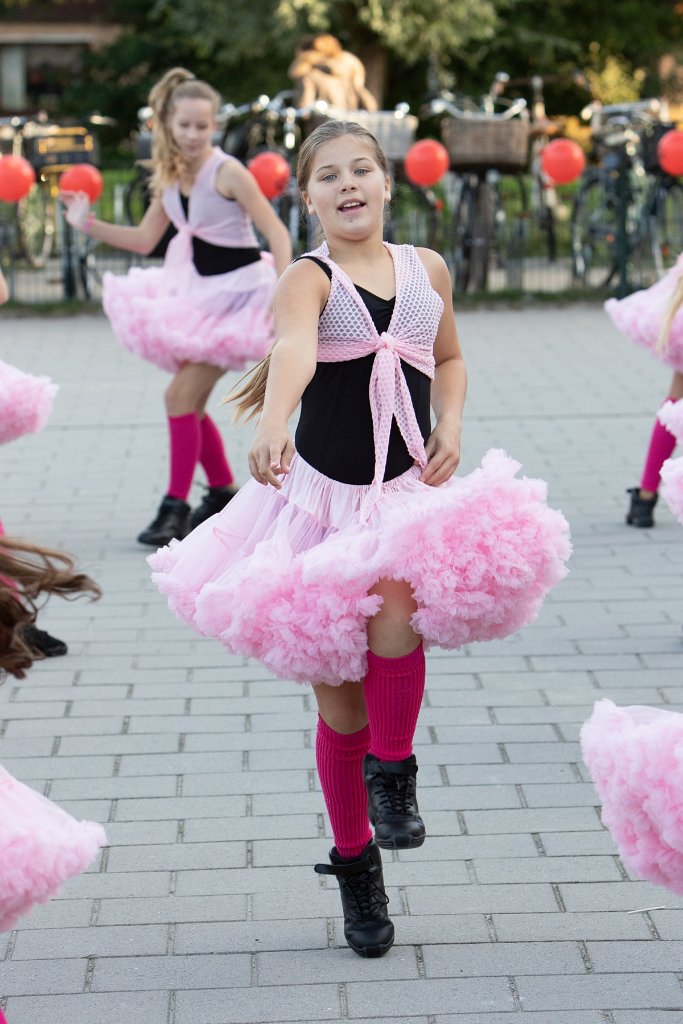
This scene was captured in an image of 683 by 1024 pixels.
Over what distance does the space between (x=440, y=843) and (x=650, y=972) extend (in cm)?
87

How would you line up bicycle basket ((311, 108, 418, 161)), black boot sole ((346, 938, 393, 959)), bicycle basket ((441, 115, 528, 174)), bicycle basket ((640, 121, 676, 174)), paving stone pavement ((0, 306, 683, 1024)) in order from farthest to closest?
bicycle basket ((311, 108, 418, 161)) < bicycle basket ((441, 115, 528, 174)) < bicycle basket ((640, 121, 676, 174)) < black boot sole ((346, 938, 393, 959)) < paving stone pavement ((0, 306, 683, 1024))

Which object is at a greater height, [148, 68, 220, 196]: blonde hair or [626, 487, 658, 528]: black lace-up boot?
[148, 68, 220, 196]: blonde hair

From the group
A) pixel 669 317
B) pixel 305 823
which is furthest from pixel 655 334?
pixel 305 823

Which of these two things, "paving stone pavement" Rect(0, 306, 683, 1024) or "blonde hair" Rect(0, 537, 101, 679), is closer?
"blonde hair" Rect(0, 537, 101, 679)

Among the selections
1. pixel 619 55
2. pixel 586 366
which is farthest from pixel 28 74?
pixel 586 366

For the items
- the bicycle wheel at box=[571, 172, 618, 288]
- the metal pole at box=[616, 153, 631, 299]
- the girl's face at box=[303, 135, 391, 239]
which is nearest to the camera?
the girl's face at box=[303, 135, 391, 239]

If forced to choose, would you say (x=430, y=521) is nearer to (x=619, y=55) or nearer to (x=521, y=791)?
(x=521, y=791)

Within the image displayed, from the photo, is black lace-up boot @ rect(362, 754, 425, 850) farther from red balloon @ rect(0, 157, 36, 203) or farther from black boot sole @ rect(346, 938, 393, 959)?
red balloon @ rect(0, 157, 36, 203)

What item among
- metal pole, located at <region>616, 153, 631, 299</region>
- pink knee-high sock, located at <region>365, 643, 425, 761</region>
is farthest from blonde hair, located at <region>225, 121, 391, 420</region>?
metal pole, located at <region>616, 153, 631, 299</region>

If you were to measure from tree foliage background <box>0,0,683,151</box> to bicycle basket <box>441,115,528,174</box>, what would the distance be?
40.1 feet

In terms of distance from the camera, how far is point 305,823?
4.54m

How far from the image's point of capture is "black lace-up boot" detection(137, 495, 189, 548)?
760 cm

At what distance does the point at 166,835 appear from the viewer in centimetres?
448

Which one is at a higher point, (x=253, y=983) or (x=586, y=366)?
(x=253, y=983)
